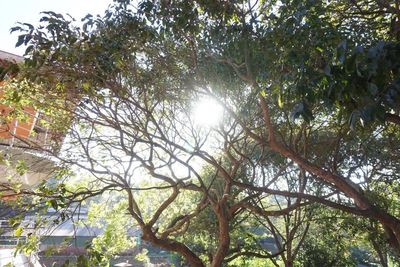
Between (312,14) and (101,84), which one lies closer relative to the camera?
(312,14)

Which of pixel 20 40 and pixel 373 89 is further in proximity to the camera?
pixel 20 40

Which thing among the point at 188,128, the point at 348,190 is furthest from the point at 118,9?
the point at 348,190

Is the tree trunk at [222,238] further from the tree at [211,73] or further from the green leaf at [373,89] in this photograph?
the green leaf at [373,89]

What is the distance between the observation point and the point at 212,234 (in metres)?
10.0

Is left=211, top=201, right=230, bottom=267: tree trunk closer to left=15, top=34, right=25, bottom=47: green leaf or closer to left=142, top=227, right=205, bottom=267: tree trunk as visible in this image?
left=142, top=227, right=205, bottom=267: tree trunk

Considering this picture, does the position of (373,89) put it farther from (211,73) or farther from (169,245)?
(169,245)

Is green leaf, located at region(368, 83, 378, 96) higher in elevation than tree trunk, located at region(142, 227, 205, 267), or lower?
higher

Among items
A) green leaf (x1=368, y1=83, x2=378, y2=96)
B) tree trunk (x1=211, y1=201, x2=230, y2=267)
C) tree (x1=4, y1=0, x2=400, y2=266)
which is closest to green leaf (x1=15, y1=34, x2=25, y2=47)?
tree (x1=4, y1=0, x2=400, y2=266)

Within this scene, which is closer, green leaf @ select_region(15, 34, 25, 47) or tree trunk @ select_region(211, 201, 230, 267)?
green leaf @ select_region(15, 34, 25, 47)

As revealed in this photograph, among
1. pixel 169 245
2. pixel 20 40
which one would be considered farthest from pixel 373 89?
pixel 169 245

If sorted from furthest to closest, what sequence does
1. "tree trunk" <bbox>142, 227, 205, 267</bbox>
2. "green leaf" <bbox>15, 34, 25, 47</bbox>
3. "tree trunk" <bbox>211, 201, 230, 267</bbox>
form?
1. "tree trunk" <bbox>211, 201, 230, 267</bbox>
2. "tree trunk" <bbox>142, 227, 205, 267</bbox>
3. "green leaf" <bbox>15, 34, 25, 47</bbox>

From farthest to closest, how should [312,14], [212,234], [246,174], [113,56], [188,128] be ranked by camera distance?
[212,234] → [246,174] → [188,128] → [113,56] → [312,14]

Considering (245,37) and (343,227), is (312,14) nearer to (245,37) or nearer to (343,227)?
(245,37)

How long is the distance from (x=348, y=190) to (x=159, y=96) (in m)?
3.33
